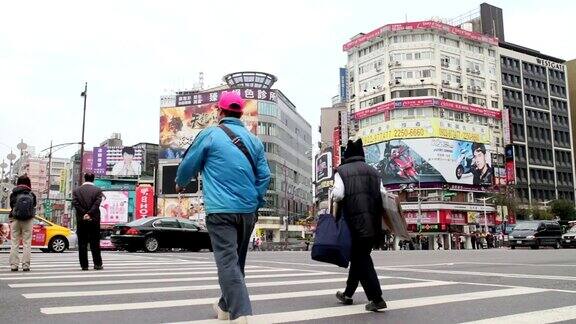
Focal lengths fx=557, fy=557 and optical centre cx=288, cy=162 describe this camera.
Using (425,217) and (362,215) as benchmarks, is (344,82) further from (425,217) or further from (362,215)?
(362,215)

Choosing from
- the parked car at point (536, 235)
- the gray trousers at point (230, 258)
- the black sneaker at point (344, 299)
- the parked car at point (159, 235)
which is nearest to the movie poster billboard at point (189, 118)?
the parked car at point (536, 235)

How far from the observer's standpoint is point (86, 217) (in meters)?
8.92

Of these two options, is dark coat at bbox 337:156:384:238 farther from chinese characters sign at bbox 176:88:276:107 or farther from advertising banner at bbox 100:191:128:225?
chinese characters sign at bbox 176:88:276:107

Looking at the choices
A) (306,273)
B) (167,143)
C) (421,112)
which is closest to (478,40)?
(421,112)

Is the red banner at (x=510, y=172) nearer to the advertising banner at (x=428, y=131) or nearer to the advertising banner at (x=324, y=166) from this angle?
the advertising banner at (x=428, y=131)

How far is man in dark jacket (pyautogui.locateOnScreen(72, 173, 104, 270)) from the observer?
8.95m

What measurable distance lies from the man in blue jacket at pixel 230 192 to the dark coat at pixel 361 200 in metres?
1.18

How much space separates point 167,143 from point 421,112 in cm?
3571

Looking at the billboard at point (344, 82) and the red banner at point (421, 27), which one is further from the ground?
the red banner at point (421, 27)

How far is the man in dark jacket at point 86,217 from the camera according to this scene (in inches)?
352

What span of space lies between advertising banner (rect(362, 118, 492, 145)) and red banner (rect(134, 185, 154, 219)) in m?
27.8

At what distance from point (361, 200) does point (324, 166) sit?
75.8m

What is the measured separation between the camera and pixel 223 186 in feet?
13.5

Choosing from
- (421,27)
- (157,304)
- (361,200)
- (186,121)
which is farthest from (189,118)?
(361,200)
